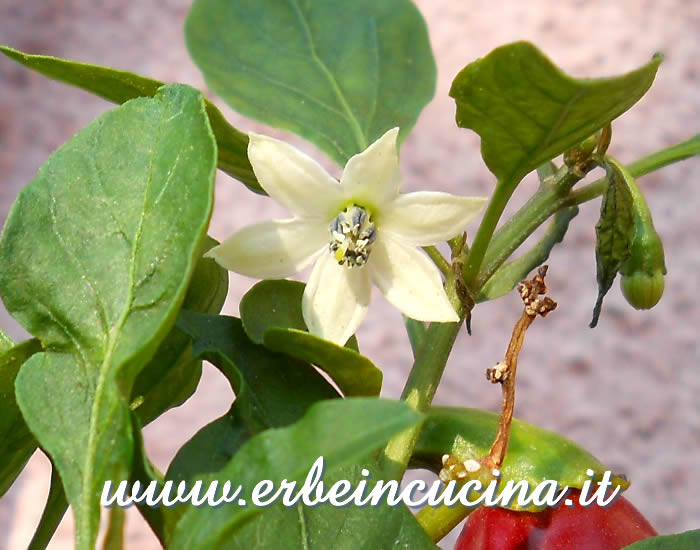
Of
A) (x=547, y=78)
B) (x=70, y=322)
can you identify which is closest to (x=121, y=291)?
(x=70, y=322)

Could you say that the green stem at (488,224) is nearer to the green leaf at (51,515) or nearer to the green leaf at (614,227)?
the green leaf at (614,227)

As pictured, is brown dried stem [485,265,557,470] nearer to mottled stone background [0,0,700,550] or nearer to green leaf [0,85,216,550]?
green leaf [0,85,216,550]

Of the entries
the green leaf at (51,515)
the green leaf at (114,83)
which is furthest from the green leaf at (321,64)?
the green leaf at (51,515)

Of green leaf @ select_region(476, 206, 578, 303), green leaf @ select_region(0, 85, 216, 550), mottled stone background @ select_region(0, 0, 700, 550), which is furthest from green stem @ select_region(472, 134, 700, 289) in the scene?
mottled stone background @ select_region(0, 0, 700, 550)

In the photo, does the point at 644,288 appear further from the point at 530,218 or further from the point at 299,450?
the point at 299,450

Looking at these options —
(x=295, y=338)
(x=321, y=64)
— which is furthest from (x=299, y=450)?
(x=321, y=64)

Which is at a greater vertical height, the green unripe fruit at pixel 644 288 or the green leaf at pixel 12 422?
the green unripe fruit at pixel 644 288
